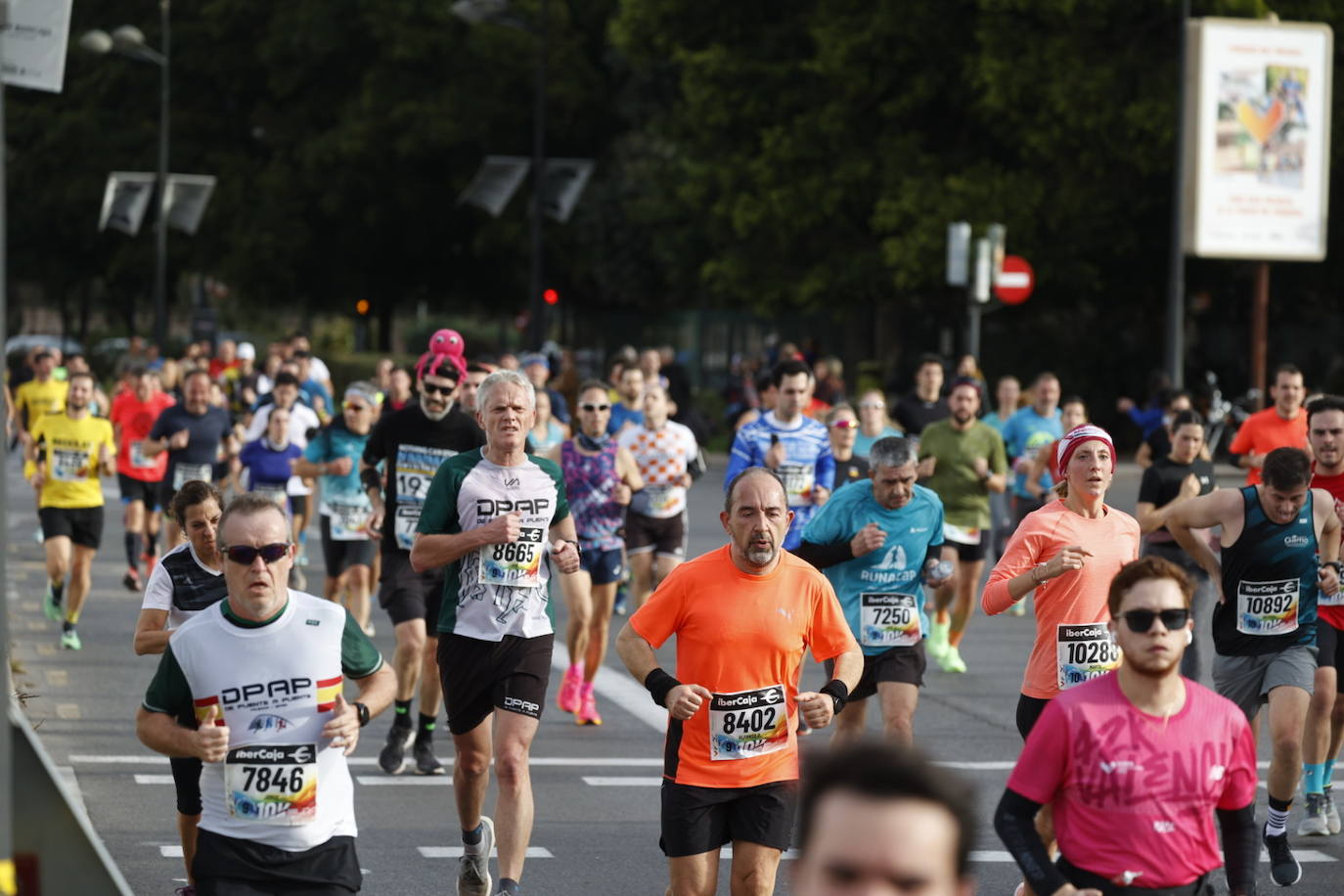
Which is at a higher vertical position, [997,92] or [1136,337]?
[997,92]

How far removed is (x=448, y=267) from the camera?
187 feet

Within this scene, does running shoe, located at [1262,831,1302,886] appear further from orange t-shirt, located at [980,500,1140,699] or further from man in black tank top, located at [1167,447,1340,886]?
orange t-shirt, located at [980,500,1140,699]

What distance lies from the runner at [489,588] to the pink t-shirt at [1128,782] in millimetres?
3011

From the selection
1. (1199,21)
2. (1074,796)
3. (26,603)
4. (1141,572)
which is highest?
(1199,21)

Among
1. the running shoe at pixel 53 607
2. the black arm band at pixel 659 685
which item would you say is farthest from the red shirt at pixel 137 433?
the black arm band at pixel 659 685

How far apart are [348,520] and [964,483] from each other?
3.82 meters

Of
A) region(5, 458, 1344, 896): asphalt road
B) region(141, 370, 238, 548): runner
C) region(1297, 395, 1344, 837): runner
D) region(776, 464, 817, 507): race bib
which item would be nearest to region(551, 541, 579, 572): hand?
region(5, 458, 1344, 896): asphalt road

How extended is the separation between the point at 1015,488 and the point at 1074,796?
1128 centimetres

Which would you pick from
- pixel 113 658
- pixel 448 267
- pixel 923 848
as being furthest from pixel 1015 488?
pixel 448 267

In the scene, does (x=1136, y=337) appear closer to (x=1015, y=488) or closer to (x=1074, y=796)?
(x=1015, y=488)

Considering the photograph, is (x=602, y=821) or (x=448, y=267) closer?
(x=602, y=821)

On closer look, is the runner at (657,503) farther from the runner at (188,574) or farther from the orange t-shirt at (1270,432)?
the runner at (188,574)

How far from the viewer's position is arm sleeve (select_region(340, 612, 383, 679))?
5.39 metres

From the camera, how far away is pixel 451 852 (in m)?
8.45
